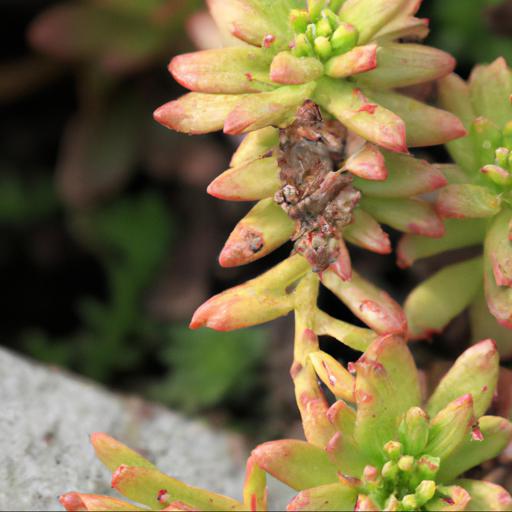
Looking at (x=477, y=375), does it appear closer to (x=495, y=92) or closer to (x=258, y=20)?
(x=495, y=92)

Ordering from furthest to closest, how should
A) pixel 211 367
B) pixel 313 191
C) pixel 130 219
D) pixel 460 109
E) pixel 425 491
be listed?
pixel 130 219 < pixel 211 367 < pixel 460 109 < pixel 313 191 < pixel 425 491

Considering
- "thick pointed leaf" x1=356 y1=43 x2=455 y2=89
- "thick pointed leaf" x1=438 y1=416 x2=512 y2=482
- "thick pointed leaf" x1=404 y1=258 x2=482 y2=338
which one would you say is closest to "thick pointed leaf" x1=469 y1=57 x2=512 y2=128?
"thick pointed leaf" x1=356 y1=43 x2=455 y2=89

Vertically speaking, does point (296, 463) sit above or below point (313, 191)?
below

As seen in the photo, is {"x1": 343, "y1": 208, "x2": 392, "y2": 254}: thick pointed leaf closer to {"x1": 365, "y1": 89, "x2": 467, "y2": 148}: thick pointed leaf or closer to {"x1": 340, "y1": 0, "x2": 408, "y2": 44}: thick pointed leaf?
{"x1": 365, "y1": 89, "x2": 467, "y2": 148}: thick pointed leaf

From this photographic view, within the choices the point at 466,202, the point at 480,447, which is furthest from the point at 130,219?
the point at 480,447

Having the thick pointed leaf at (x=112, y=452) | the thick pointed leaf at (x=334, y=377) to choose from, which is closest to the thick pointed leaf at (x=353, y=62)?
the thick pointed leaf at (x=334, y=377)

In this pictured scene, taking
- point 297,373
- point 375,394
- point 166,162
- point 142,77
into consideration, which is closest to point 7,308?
point 166,162

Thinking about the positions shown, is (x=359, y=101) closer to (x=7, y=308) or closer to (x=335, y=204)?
(x=335, y=204)
